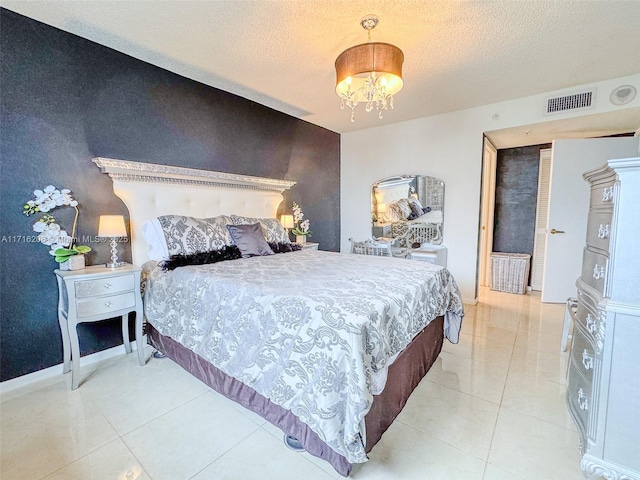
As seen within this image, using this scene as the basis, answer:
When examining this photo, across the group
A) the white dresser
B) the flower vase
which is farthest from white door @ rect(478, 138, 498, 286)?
the flower vase

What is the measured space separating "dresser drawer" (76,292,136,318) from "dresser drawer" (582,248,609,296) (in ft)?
9.83

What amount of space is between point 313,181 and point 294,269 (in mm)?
2652

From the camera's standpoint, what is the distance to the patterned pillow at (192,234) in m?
2.54

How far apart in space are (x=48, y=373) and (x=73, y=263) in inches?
35.1

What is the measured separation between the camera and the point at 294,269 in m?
2.28

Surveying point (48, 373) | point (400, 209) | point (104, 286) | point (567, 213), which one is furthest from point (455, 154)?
point (48, 373)

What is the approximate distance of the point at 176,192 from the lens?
→ 2.90 m

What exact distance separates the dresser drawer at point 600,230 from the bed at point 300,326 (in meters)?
0.92

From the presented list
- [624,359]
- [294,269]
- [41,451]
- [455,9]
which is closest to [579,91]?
[455,9]

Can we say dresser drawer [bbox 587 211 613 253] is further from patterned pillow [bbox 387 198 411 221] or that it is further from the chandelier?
patterned pillow [bbox 387 198 411 221]

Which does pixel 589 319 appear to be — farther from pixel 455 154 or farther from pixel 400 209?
pixel 400 209

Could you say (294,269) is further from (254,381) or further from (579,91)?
(579,91)

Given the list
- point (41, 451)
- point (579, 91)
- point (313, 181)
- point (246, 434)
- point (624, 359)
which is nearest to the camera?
point (624, 359)

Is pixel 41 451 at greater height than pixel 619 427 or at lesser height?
lesser
